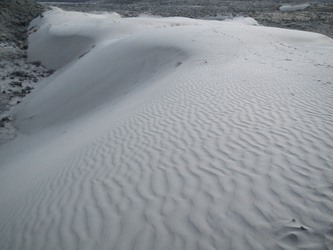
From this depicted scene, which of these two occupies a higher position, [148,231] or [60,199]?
[148,231]

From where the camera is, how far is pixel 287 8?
128 ft

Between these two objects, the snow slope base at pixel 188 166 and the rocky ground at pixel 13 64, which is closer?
the snow slope base at pixel 188 166

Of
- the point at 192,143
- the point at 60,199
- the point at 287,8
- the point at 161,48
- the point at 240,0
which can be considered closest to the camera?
the point at 60,199

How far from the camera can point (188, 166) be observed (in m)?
3.91

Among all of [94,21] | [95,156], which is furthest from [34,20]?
[95,156]

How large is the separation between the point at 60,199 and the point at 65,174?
2.64 feet

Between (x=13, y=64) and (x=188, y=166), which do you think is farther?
(x=13, y=64)

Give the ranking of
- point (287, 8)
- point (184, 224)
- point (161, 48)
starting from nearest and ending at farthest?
point (184, 224) < point (161, 48) < point (287, 8)

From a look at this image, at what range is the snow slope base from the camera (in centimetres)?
292

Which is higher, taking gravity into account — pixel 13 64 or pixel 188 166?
A: pixel 188 166

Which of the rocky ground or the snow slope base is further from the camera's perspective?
the rocky ground

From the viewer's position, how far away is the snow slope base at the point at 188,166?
115 inches

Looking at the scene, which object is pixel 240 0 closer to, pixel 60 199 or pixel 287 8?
pixel 287 8

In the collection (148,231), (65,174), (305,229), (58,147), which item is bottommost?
(58,147)
